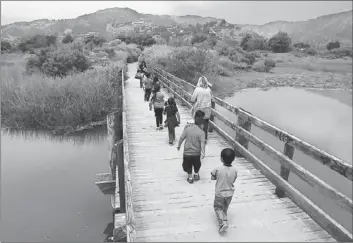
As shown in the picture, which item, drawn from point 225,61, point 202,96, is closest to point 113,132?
point 202,96

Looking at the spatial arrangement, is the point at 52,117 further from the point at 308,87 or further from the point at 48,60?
the point at 308,87

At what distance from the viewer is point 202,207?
16.7 feet

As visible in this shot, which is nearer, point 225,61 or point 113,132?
point 113,132

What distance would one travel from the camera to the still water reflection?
940 cm

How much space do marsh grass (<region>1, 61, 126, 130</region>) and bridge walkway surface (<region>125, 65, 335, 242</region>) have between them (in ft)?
36.4

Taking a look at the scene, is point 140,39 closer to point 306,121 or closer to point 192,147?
point 306,121

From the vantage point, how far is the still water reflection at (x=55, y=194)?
9.40m

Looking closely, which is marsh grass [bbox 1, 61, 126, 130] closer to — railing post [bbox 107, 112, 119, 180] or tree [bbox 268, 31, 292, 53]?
railing post [bbox 107, 112, 119, 180]

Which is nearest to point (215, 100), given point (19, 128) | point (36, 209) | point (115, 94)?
point (36, 209)

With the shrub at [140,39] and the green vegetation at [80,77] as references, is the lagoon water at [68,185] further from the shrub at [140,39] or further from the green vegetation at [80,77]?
the shrub at [140,39]

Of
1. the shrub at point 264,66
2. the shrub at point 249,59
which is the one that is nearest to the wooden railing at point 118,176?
the shrub at point 264,66

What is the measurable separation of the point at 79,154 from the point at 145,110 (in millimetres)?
4364

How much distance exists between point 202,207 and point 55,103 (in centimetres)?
1468

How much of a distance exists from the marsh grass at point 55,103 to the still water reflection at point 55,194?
1592 mm
